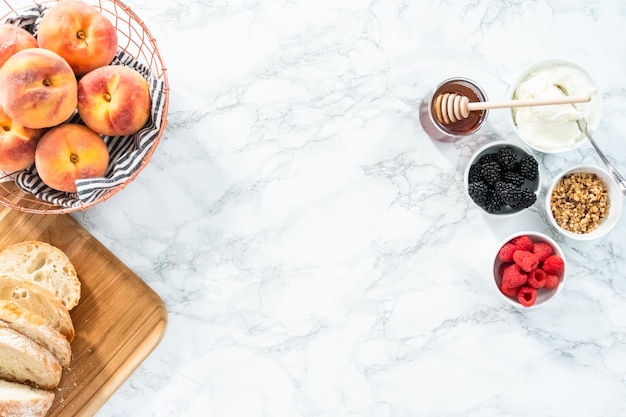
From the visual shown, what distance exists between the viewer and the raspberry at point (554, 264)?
4.26 feet

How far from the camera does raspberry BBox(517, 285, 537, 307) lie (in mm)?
1312

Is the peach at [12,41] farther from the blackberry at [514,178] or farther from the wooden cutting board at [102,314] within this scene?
the blackberry at [514,178]

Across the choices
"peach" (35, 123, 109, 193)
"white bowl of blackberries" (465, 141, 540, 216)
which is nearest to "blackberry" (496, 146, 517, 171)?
"white bowl of blackberries" (465, 141, 540, 216)

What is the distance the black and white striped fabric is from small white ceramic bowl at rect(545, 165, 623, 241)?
80cm

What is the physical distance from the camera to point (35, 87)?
105 cm

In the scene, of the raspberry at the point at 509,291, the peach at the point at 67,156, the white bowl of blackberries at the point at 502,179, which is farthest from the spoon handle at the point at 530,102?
the peach at the point at 67,156

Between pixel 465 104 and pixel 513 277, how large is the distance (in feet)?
1.17

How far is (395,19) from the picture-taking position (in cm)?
139

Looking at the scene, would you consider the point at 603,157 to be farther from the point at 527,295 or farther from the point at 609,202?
the point at 527,295

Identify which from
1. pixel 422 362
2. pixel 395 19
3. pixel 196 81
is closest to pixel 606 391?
pixel 422 362

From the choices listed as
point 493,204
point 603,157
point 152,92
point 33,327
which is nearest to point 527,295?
point 493,204

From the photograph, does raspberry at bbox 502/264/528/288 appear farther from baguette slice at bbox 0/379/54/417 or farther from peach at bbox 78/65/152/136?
baguette slice at bbox 0/379/54/417

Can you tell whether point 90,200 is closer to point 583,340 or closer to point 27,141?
point 27,141

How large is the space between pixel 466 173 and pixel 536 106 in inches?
7.4
